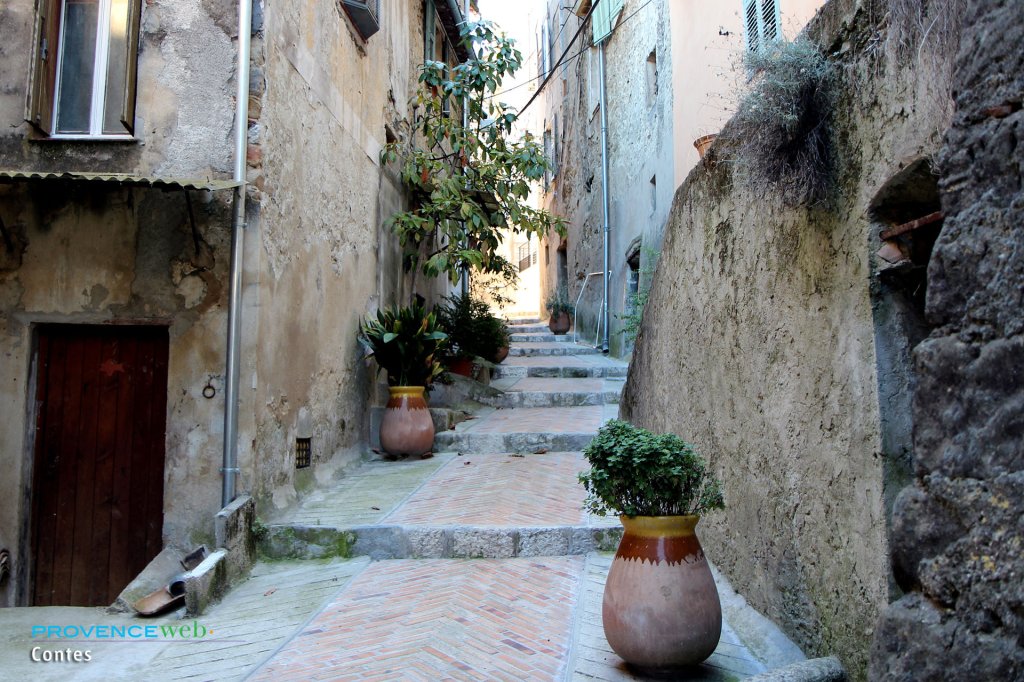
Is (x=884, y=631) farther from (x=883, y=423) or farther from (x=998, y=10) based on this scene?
(x=998, y=10)

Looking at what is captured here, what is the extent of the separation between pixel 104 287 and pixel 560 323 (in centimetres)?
1393

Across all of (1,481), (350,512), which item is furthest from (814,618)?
(1,481)

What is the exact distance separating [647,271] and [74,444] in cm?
853

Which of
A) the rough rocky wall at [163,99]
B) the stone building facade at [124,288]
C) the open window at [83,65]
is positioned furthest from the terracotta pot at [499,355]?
the open window at [83,65]

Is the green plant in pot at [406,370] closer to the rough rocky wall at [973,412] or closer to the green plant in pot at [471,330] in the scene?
the green plant in pot at [471,330]

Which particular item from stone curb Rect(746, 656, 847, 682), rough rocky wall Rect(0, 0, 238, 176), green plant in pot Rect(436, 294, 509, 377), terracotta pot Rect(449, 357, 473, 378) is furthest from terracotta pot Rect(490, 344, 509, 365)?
stone curb Rect(746, 656, 847, 682)

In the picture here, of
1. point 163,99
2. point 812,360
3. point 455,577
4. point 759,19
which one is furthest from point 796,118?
point 759,19

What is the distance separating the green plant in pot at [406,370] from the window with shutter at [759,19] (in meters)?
4.20

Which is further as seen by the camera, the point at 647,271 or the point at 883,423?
the point at 647,271

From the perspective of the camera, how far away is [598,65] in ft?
53.8

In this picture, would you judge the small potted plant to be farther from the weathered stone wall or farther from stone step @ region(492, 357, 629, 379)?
stone step @ region(492, 357, 629, 379)

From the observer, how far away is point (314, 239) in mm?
6488

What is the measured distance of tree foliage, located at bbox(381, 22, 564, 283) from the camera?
917 centimetres

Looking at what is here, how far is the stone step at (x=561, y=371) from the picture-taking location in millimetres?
A: 11891
